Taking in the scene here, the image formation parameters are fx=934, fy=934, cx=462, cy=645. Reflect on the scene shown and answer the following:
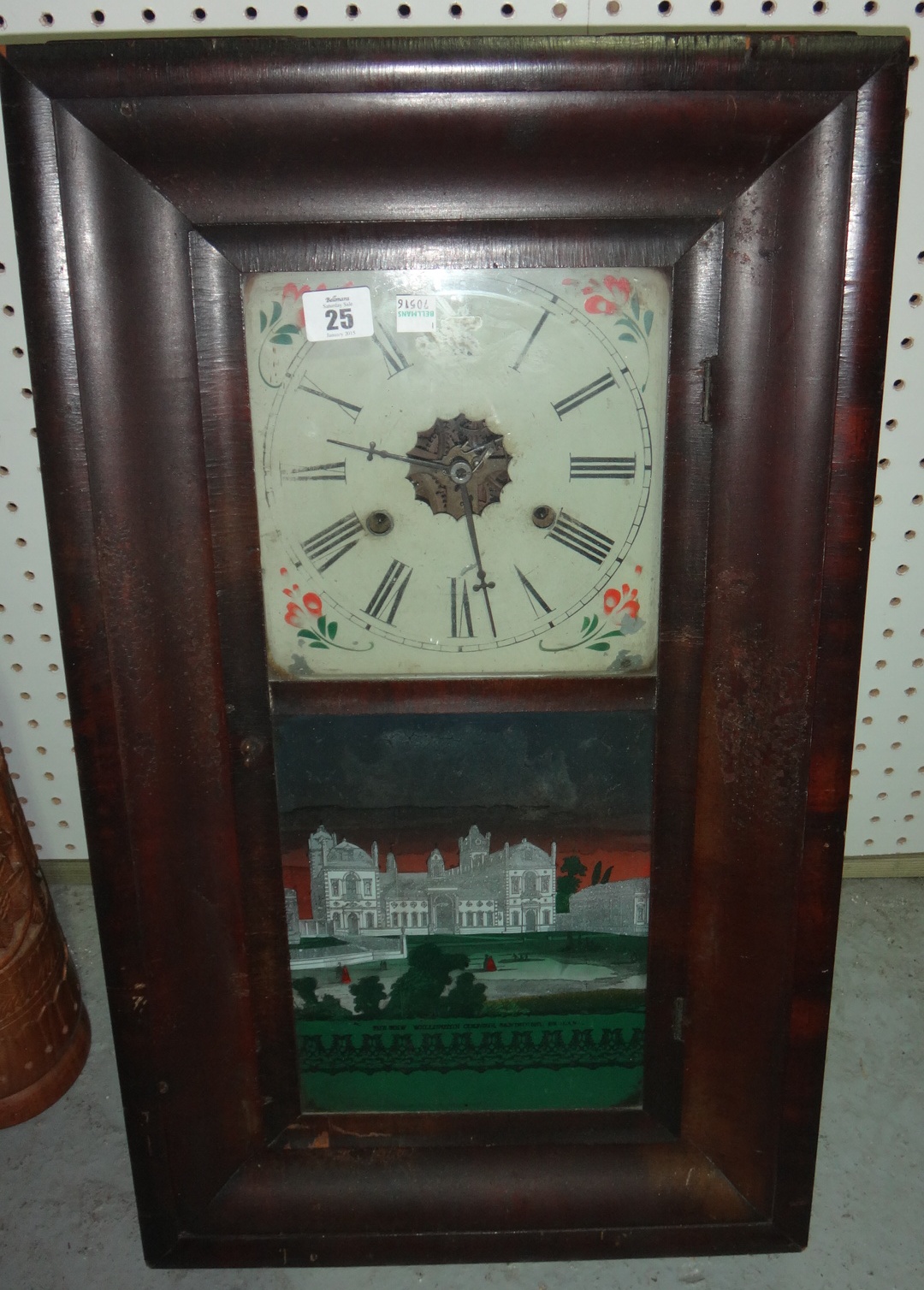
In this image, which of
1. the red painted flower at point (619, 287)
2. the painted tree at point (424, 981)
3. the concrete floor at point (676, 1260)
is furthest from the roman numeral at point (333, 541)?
the concrete floor at point (676, 1260)

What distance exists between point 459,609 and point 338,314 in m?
0.32

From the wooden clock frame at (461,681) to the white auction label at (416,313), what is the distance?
5cm

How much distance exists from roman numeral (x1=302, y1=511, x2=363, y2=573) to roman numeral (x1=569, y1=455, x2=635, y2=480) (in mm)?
233

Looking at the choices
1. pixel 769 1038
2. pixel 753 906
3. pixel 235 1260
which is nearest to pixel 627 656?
pixel 753 906

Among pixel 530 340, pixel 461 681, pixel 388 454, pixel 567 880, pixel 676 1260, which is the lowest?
pixel 676 1260

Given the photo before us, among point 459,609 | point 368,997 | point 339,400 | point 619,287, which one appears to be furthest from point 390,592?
point 368,997

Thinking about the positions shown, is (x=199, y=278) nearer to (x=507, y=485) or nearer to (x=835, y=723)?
(x=507, y=485)

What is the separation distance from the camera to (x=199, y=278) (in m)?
0.91

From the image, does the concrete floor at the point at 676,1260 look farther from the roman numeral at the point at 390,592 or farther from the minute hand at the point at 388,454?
the minute hand at the point at 388,454

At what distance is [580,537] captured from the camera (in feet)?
3.24

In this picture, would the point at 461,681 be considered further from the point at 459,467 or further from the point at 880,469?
the point at 880,469

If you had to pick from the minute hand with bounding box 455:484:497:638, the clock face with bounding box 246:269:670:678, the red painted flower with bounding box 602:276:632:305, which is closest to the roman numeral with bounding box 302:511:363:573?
the clock face with bounding box 246:269:670:678

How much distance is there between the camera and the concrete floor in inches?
44.7

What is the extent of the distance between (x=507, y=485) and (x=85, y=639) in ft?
1.51
